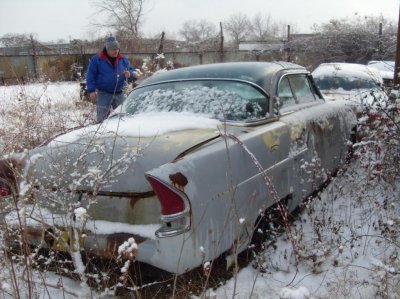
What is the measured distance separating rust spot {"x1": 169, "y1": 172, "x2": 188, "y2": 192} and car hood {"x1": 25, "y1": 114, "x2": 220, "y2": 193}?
239 millimetres

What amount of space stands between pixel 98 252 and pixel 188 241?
58 cm

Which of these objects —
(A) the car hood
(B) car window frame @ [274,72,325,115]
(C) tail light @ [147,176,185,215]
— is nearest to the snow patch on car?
(A) the car hood

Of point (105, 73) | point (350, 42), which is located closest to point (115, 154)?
point (105, 73)

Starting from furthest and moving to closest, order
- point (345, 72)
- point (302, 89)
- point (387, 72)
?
point (387, 72) → point (345, 72) → point (302, 89)

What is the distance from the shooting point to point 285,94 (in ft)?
12.8

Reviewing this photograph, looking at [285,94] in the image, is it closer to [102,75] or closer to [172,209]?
[172,209]

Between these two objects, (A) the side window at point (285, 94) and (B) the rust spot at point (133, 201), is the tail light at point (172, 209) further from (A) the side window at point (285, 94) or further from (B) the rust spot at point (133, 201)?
(A) the side window at point (285, 94)

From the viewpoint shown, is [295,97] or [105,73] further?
[105,73]

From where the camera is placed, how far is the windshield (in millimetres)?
3330

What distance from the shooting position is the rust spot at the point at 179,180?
222cm

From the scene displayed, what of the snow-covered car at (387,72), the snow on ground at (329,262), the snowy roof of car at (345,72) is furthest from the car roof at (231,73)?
the snowy roof of car at (345,72)

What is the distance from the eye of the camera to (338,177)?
14.8 feet

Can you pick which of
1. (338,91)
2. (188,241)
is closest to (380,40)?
(338,91)

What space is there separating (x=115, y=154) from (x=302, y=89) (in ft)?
8.34
